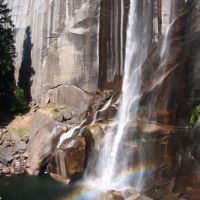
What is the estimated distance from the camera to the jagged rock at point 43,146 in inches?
1008

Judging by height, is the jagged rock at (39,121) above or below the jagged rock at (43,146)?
above

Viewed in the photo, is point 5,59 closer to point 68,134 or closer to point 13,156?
point 13,156

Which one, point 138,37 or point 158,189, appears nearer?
point 158,189

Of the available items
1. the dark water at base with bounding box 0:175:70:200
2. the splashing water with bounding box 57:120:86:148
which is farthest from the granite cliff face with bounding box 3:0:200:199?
the dark water at base with bounding box 0:175:70:200

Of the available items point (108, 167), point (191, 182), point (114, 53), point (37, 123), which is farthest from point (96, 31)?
point (191, 182)

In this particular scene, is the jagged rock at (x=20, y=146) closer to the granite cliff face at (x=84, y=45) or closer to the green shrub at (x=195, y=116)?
the granite cliff face at (x=84, y=45)

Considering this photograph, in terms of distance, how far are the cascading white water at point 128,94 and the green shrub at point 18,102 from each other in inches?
322

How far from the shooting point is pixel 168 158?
20.0 metres

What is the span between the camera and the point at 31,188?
22.6 meters

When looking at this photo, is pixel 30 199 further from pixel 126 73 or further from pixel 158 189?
pixel 126 73

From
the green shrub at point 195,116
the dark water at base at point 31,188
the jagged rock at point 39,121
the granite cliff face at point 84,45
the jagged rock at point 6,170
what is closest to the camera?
the green shrub at point 195,116

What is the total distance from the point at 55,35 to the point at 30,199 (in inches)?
552

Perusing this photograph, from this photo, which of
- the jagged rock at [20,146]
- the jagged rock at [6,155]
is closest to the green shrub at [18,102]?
the jagged rock at [20,146]

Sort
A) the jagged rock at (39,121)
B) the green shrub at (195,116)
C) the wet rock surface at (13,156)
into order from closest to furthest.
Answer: the green shrub at (195,116) < the wet rock surface at (13,156) < the jagged rock at (39,121)
